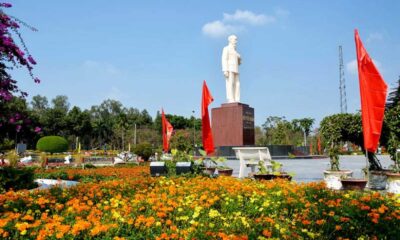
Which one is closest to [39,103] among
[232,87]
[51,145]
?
[51,145]

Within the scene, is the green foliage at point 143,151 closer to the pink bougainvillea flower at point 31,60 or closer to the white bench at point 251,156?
the white bench at point 251,156

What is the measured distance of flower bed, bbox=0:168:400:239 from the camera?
3.30m

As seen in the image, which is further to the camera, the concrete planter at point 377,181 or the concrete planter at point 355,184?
the concrete planter at point 377,181

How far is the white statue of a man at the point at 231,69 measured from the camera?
72.7ft

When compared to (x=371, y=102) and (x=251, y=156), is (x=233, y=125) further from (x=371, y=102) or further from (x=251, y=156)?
(x=371, y=102)

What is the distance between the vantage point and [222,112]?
22.0 metres

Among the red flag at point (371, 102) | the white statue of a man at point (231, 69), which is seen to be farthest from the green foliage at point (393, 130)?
the white statue of a man at point (231, 69)

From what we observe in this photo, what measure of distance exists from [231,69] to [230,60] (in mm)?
532

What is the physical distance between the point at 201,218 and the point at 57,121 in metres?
57.1

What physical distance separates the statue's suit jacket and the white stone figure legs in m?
0.30

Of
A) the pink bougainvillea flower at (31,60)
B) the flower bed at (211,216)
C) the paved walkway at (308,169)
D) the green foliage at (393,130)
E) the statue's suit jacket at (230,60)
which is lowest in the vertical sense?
the paved walkway at (308,169)

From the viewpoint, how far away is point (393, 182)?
7.20 m

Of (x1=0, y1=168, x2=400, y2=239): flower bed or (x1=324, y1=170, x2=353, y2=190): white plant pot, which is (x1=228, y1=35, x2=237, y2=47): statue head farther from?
(x1=0, y1=168, x2=400, y2=239): flower bed

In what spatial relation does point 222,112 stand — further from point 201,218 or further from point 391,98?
point 201,218
